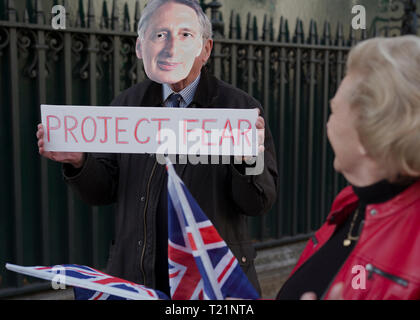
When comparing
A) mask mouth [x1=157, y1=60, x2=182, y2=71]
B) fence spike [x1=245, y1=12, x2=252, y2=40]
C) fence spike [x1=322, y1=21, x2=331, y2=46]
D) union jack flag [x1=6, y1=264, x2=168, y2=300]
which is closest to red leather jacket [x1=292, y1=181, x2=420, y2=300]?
union jack flag [x1=6, y1=264, x2=168, y2=300]

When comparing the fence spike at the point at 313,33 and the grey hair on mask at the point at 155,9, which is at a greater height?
the fence spike at the point at 313,33

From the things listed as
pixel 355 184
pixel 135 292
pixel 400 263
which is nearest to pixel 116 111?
pixel 135 292

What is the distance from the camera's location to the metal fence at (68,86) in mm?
2904

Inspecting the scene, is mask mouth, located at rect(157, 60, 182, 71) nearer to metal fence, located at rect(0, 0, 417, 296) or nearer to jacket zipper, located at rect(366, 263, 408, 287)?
jacket zipper, located at rect(366, 263, 408, 287)

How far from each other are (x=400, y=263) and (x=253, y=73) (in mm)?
3175

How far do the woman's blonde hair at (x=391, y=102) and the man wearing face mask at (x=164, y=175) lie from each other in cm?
60

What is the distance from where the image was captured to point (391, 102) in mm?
935

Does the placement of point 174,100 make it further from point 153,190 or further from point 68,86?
point 68,86

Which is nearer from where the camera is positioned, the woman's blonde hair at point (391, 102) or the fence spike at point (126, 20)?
the woman's blonde hair at point (391, 102)

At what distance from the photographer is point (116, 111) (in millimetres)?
1396

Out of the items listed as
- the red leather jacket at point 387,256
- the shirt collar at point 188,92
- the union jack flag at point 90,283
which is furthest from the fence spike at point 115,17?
the red leather jacket at point 387,256

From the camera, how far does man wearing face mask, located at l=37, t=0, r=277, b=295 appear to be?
4.78ft

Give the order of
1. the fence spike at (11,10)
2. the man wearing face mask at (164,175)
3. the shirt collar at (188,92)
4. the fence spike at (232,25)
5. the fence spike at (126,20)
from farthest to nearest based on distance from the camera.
→ the fence spike at (232,25) < the fence spike at (126,20) < the fence spike at (11,10) < the shirt collar at (188,92) < the man wearing face mask at (164,175)

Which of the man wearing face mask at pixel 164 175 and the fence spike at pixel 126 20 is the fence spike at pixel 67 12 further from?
the man wearing face mask at pixel 164 175
